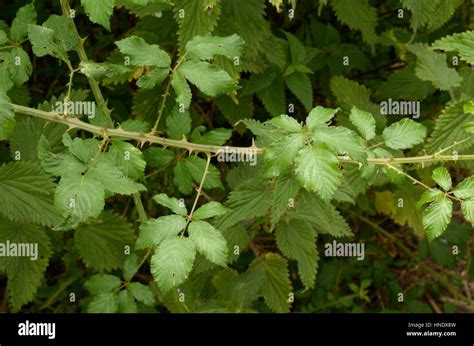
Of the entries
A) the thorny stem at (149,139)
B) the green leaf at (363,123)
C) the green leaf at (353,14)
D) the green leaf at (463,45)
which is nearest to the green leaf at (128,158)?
the thorny stem at (149,139)

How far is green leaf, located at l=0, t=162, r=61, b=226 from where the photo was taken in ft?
6.00

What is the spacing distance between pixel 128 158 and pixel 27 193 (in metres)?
0.42

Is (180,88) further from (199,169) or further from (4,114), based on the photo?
(4,114)

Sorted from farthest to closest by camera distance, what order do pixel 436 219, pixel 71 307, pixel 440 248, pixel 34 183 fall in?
pixel 440 248, pixel 71 307, pixel 34 183, pixel 436 219

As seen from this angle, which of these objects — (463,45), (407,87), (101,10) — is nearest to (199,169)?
(101,10)

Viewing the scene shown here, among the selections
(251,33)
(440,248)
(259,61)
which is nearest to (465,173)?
(440,248)

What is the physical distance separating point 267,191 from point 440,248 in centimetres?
148

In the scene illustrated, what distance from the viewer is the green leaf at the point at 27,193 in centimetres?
183

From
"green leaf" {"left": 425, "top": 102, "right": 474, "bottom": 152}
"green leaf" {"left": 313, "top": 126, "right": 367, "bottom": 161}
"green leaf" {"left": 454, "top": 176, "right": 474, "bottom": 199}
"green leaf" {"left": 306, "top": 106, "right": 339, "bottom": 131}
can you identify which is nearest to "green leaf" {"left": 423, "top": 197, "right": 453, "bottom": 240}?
"green leaf" {"left": 454, "top": 176, "right": 474, "bottom": 199}

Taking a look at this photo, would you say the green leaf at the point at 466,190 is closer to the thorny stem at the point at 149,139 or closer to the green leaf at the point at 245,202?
the thorny stem at the point at 149,139

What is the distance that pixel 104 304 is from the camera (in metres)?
1.73

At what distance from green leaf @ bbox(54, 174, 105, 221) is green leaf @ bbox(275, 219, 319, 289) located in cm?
84
